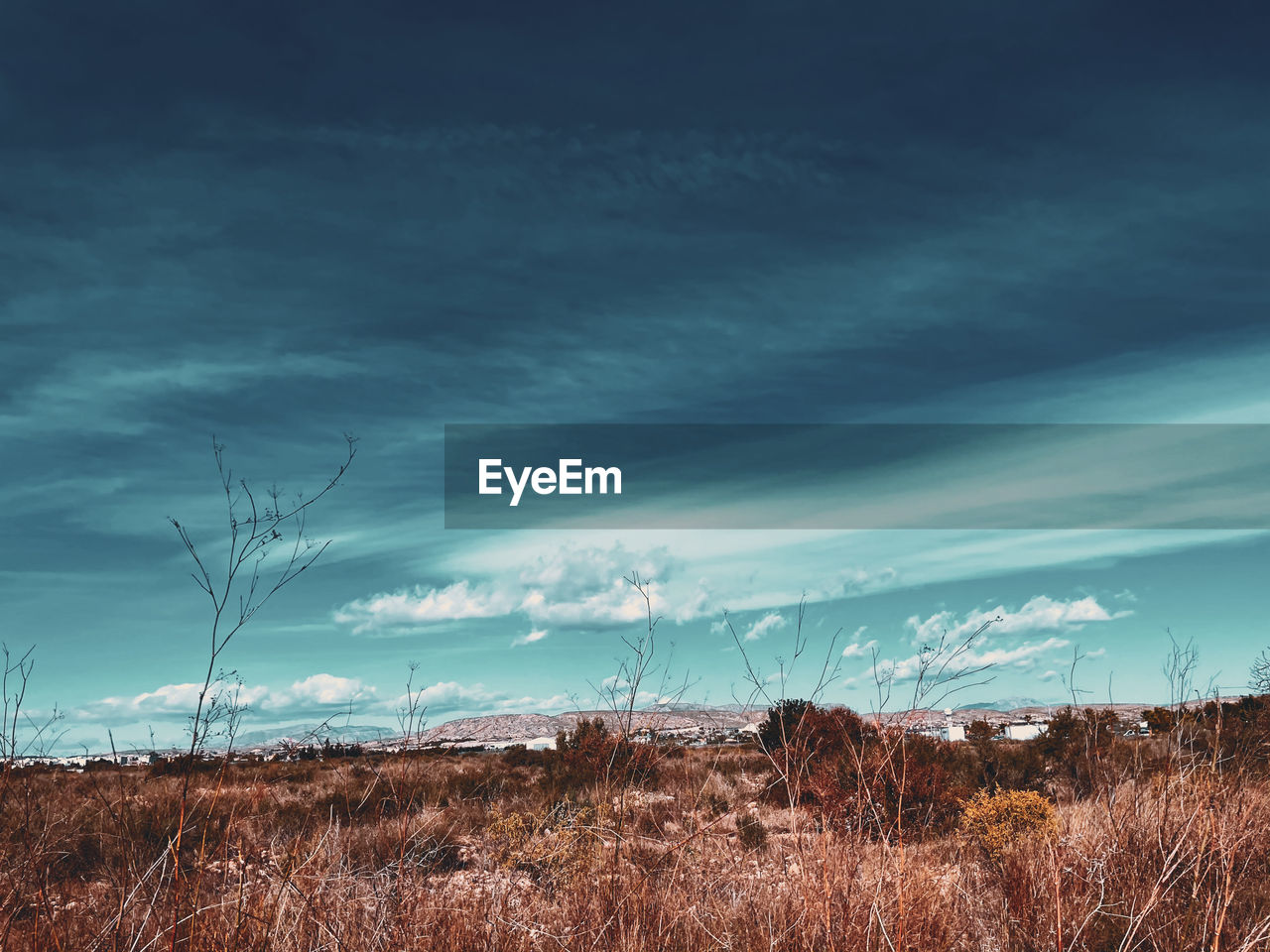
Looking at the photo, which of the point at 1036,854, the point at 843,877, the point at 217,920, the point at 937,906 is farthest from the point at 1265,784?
the point at 217,920

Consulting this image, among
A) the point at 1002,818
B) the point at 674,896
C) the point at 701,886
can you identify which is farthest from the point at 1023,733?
the point at 674,896

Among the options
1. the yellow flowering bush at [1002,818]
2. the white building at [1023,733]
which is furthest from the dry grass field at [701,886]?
the white building at [1023,733]

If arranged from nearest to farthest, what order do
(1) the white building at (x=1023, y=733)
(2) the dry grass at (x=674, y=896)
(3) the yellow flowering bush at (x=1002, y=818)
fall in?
(2) the dry grass at (x=674, y=896), (3) the yellow flowering bush at (x=1002, y=818), (1) the white building at (x=1023, y=733)

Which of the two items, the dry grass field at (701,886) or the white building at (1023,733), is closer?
the dry grass field at (701,886)

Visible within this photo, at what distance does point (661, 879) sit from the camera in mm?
5074

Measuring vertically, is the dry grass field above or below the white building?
above

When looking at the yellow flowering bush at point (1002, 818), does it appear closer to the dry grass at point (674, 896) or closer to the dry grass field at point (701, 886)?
the dry grass field at point (701, 886)

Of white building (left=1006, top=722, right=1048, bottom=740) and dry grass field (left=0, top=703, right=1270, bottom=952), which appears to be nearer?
dry grass field (left=0, top=703, right=1270, bottom=952)

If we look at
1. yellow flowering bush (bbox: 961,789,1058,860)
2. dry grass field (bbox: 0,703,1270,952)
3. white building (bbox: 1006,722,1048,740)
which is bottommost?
white building (bbox: 1006,722,1048,740)

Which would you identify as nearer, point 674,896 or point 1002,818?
point 674,896

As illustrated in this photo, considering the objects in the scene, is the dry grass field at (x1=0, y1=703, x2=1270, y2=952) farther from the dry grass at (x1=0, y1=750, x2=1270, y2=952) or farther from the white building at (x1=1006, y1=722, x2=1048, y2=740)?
the white building at (x1=1006, y1=722, x2=1048, y2=740)

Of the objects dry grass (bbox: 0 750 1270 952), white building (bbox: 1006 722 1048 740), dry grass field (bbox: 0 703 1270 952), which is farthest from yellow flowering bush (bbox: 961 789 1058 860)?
white building (bbox: 1006 722 1048 740)

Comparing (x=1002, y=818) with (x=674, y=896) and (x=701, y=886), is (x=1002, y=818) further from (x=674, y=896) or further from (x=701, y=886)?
(x=674, y=896)

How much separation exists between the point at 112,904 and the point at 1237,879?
681 centimetres
